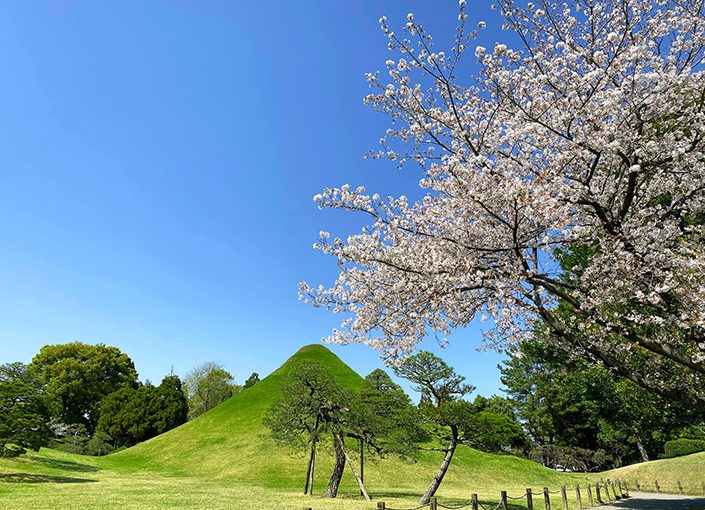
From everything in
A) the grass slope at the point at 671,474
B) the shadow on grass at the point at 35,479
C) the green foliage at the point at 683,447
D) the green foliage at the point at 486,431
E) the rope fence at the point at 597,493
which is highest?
the green foliage at the point at 683,447

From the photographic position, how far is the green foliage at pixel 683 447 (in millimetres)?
37781

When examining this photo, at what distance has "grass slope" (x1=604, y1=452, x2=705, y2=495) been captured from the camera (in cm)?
2969

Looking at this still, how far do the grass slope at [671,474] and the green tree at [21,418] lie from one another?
131ft

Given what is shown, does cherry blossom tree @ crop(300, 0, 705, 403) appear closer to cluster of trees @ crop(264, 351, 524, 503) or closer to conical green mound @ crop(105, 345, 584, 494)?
cluster of trees @ crop(264, 351, 524, 503)

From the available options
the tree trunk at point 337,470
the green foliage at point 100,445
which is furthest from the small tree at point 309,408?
the green foliage at point 100,445

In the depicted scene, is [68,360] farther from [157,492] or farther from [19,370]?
[157,492]

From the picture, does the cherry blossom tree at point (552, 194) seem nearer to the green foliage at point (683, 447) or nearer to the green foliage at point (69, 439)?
the green foliage at point (683, 447)

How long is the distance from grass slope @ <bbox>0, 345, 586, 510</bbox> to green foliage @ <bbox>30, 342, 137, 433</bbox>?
17.8 meters

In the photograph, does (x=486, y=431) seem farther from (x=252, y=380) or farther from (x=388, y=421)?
(x=252, y=380)

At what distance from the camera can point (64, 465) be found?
115ft

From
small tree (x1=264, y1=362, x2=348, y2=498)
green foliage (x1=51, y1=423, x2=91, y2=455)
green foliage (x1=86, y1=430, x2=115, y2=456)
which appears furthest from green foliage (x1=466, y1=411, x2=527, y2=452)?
green foliage (x1=86, y1=430, x2=115, y2=456)

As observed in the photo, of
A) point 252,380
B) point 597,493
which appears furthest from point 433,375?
point 252,380

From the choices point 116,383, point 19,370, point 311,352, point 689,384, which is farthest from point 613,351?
point 116,383

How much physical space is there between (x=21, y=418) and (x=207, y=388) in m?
52.5
